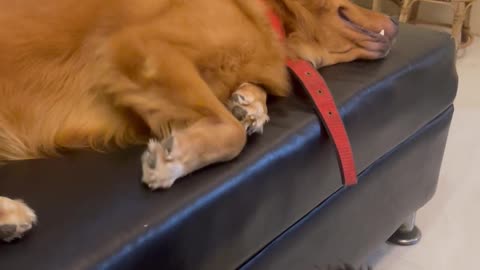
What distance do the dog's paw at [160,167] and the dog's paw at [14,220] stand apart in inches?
7.4

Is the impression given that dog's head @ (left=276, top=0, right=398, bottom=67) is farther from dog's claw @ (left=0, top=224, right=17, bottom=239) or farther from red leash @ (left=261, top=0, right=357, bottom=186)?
dog's claw @ (left=0, top=224, right=17, bottom=239)

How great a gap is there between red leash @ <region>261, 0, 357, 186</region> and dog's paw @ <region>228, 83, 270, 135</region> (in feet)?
0.33

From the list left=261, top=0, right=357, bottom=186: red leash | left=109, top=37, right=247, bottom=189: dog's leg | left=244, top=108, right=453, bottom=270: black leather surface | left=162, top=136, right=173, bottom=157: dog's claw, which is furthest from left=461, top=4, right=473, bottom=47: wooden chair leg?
left=162, top=136, right=173, bottom=157: dog's claw

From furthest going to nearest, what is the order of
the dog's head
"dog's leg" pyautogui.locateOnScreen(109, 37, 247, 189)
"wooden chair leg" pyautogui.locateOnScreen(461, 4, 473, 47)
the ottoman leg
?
"wooden chair leg" pyautogui.locateOnScreen(461, 4, 473, 47)
the ottoman leg
the dog's head
"dog's leg" pyautogui.locateOnScreen(109, 37, 247, 189)

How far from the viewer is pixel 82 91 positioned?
126 centimetres

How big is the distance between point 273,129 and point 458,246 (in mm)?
874

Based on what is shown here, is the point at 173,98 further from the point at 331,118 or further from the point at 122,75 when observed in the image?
the point at 331,118

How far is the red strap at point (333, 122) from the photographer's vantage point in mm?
1269

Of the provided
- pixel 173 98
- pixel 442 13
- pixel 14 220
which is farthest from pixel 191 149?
pixel 442 13

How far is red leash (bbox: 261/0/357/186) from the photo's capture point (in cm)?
127

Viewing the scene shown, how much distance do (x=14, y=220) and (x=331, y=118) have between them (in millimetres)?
657

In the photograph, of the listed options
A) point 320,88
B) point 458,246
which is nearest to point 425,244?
point 458,246

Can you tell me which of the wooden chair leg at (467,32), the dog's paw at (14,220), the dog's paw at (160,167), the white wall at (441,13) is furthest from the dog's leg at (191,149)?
the white wall at (441,13)

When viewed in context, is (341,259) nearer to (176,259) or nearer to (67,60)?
(176,259)
